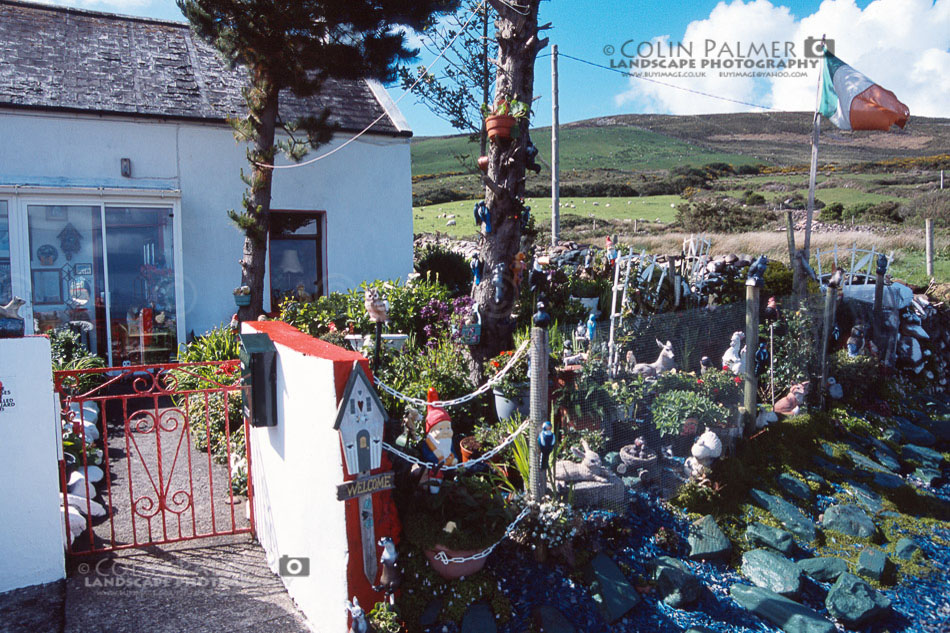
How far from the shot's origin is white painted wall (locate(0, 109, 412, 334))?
8812 millimetres

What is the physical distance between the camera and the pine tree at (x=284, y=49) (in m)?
8.19

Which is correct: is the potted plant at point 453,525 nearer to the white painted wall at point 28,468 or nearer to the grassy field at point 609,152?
the white painted wall at point 28,468

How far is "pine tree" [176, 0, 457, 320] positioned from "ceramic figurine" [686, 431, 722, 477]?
619 cm

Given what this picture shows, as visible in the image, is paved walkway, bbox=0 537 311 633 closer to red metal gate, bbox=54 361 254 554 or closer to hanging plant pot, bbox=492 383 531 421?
red metal gate, bbox=54 361 254 554

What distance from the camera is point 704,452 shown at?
17.0ft

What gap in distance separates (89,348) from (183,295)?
1.50 m

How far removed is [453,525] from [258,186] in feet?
22.1

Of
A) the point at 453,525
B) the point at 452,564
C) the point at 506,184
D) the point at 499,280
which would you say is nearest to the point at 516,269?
the point at 499,280

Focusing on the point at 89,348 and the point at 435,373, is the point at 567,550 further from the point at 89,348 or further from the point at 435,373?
the point at 89,348

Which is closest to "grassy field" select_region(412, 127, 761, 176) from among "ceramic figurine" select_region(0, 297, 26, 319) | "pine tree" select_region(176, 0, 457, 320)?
"pine tree" select_region(176, 0, 457, 320)

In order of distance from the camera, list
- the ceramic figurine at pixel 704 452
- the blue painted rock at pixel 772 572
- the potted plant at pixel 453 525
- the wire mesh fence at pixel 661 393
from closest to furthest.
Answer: the potted plant at pixel 453 525 < the blue painted rock at pixel 772 572 < the wire mesh fence at pixel 661 393 < the ceramic figurine at pixel 704 452

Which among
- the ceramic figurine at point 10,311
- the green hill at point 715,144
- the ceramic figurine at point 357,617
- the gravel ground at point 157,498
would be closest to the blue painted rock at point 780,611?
the ceramic figurine at point 357,617

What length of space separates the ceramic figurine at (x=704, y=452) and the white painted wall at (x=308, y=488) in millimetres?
3321

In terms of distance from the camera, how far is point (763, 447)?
605cm
